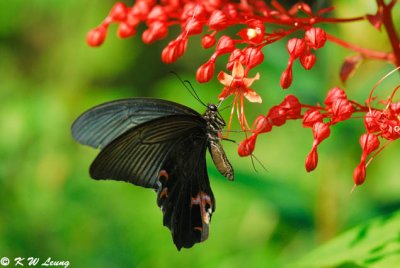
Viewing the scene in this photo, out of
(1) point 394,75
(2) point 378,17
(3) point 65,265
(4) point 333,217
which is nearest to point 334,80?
(1) point 394,75

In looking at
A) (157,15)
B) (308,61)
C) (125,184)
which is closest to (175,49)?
(157,15)

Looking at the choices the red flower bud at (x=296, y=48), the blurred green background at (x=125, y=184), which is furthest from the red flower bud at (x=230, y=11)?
the blurred green background at (x=125, y=184)

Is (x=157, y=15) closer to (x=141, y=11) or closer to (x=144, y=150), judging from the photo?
(x=141, y=11)

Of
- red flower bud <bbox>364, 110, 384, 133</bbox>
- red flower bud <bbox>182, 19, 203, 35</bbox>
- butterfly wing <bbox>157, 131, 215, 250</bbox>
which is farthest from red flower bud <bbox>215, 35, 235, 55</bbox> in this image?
butterfly wing <bbox>157, 131, 215, 250</bbox>

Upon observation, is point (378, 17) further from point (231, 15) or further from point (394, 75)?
point (394, 75)

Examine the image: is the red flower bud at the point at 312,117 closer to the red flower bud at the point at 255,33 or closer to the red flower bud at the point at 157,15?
the red flower bud at the point at 255,33

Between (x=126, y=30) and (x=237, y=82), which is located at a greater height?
(x=126, y=30)
